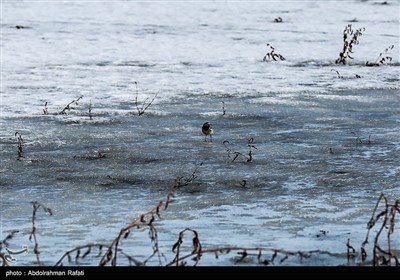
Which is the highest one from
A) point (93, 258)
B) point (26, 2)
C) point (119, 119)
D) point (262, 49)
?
point (26, 2)

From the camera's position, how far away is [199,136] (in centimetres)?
928

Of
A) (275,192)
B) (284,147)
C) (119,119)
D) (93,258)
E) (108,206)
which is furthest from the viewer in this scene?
(119,119)

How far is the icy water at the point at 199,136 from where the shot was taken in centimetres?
607

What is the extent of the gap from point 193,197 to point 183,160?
4.51ft

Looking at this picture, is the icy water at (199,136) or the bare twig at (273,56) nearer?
the icy water at (199,136)

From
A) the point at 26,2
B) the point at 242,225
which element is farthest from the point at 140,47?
the point at 242,225

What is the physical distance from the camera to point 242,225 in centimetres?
608

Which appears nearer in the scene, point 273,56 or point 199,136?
point 199,136

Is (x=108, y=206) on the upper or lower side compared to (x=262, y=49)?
lower

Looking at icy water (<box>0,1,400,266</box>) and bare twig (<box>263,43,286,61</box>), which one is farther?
bare twig (<box>263,43,286,61</box>)

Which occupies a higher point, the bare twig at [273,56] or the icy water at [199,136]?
the bare twig at [273,56]

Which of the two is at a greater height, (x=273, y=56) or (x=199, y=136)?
(x=273, y=56)

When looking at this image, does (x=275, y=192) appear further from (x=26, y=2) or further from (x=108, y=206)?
(x=26, y=2)

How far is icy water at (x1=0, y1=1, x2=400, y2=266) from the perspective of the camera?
6.07 meters
